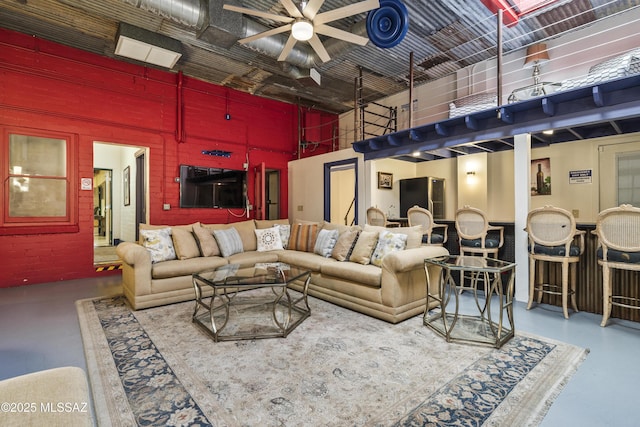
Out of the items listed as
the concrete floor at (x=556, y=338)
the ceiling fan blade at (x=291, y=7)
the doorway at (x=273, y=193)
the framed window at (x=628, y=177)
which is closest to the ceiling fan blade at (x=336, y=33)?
the ceiling fan blade at (x=291, y=7)

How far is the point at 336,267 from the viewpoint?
352cm

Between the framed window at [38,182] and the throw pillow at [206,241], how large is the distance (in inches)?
93.1

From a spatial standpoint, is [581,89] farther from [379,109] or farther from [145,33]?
[145,33]

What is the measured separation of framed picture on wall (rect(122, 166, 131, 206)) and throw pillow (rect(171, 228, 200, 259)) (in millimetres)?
3978

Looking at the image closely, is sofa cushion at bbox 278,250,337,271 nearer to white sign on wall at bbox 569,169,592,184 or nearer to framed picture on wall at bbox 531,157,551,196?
framed picture on wall at bbox 531,157,551,196

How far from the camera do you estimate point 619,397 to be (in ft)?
6.00

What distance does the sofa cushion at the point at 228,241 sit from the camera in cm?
436

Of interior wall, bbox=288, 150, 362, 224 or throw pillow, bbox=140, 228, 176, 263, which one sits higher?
interior wall, bbox=288, 150, 362, 224

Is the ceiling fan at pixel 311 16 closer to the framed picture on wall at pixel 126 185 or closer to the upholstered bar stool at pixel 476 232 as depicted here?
the upholstered bar stool at pixel 476 232

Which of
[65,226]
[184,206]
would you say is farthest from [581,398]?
[65,226]

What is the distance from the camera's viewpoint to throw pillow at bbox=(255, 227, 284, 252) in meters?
4.86

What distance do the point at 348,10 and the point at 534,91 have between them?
12.0 feet

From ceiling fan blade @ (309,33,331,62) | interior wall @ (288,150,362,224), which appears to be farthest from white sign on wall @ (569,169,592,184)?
ceiling fan blade @ (309,33,331,62)

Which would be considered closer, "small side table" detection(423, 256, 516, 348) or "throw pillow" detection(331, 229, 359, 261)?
"small side table" detection(423, 256, 516, 348)
